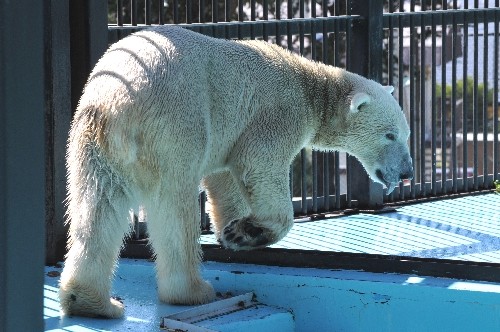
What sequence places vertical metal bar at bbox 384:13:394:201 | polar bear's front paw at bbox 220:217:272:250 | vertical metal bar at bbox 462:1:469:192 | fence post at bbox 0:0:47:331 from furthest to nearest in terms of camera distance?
vertical metal bar at bbox 462:1:469:192
vertical metal bar at bbox 384:13:394:201
polar bear's front paw at bbox 220:217:272:250
fence post at bbox 0:0:47:331

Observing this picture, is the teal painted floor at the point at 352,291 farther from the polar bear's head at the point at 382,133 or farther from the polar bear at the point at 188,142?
the polar bear's head at the point at 382,133

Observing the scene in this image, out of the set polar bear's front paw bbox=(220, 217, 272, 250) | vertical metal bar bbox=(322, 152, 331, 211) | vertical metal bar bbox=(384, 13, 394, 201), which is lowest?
polar bear's front paw bbox=(220, 217, 272, 250)

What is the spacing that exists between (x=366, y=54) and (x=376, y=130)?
1537 millimetres

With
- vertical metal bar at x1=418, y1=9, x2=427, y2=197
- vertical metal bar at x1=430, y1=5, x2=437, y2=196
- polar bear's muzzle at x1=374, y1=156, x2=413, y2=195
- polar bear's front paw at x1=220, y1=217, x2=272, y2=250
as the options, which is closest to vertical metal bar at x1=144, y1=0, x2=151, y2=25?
polar bear's front paw at x1=220, y1=217, x2=272, y2=250

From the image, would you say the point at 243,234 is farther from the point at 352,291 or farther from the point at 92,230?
the point at 92,230

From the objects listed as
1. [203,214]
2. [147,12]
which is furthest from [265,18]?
[203,214]

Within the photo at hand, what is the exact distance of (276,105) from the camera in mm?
4570

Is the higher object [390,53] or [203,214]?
[390,53]

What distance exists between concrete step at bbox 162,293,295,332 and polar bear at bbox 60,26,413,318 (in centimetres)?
10

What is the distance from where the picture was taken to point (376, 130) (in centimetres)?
490

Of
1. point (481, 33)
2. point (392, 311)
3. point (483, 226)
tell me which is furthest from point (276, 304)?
point (481, 33)

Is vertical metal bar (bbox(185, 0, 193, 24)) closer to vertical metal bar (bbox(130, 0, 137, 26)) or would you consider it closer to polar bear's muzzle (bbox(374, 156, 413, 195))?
vertical metal bar (bbox(130, 0, 137, 26))

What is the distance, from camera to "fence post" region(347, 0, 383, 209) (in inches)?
249

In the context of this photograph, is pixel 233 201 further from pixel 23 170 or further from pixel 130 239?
pixel 23 170
